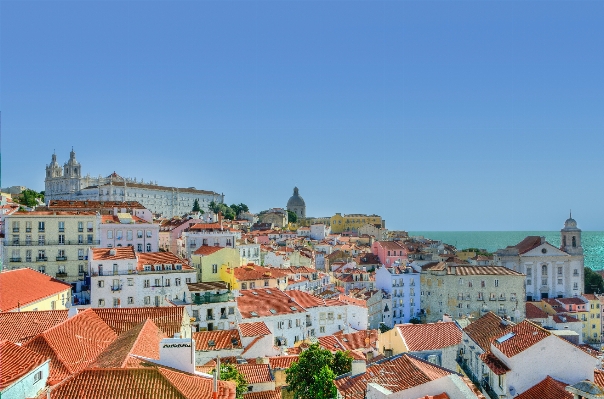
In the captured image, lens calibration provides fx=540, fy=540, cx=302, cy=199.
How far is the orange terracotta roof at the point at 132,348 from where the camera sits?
643 inches

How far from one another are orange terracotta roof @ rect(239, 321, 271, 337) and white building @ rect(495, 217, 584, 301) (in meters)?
54.0

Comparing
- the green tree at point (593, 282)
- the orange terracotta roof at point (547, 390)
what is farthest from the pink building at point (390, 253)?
the orange terracotta roof at point (547, 390)

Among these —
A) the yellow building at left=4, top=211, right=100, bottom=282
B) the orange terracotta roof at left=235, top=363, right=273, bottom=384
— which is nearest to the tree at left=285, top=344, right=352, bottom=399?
the orange terracotta roof at left=235, top=363, right=273, bottom=384

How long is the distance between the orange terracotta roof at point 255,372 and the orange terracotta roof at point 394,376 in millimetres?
7193

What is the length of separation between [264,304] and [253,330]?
10.7m

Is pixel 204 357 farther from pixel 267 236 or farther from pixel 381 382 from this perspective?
pixel 267 236

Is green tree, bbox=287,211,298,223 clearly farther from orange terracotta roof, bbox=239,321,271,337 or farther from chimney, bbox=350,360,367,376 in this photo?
chimney, bbox=350,360,367,376

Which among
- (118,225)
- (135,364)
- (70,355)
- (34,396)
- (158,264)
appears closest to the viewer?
(34,396)

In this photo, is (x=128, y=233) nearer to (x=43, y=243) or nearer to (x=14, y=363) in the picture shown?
(x=43, y=243)

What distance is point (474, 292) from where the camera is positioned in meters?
65.8

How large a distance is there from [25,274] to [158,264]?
10.1 m

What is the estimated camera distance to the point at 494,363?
22375 millimetres

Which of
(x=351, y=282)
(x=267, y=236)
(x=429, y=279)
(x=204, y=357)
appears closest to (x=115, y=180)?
(x=267, y=236)

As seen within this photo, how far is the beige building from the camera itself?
6550cm
